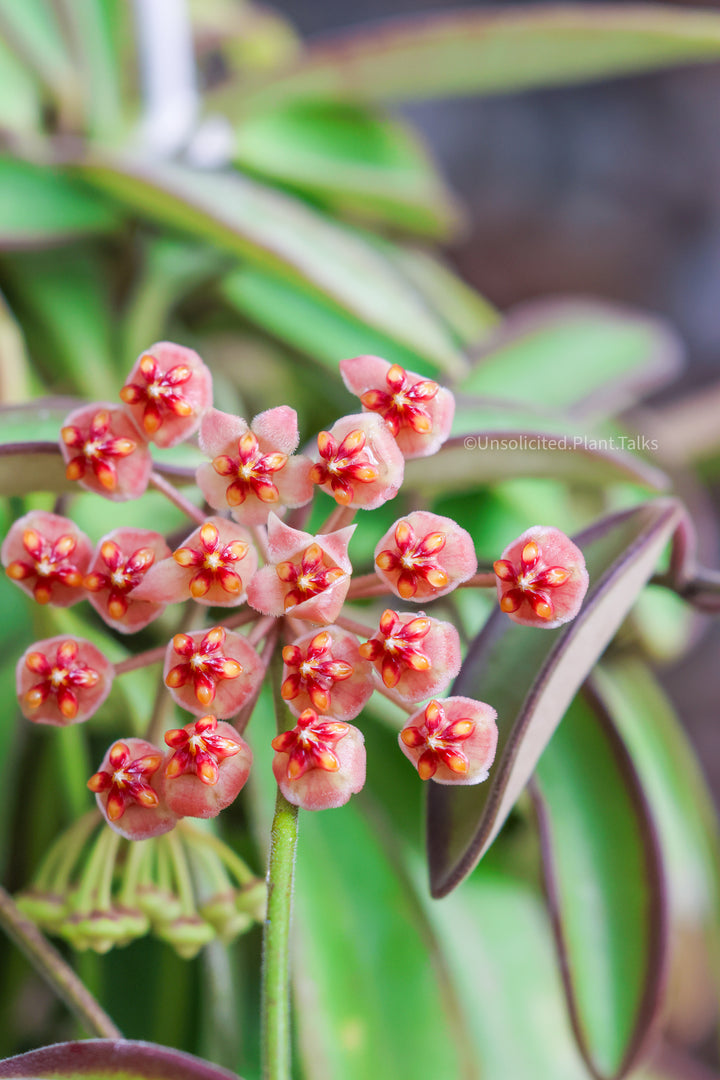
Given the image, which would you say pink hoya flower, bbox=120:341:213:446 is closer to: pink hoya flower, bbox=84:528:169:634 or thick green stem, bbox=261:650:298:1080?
pink hoya flower, bbox=84:528:169:634

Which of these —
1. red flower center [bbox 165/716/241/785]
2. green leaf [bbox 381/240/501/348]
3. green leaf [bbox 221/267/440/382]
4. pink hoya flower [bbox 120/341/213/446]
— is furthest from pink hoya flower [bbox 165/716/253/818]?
green leaf [bbox 381/240/501/348]

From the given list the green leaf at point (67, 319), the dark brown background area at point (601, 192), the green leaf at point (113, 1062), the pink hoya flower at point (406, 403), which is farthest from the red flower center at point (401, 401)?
the dark brown background area at point (601, 192)

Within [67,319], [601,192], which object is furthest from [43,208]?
[601,192]

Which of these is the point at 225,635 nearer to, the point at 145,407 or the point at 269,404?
the point at 145,407

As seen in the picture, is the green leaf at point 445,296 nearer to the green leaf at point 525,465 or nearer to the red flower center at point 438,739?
the green leaf at point 525,465

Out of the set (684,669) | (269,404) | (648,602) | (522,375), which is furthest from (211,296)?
(684,669)

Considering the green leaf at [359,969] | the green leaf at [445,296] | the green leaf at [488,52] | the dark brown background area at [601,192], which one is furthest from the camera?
the dark brown background area at [601,192]

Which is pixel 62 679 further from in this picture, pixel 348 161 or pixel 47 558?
pixel 348 161
